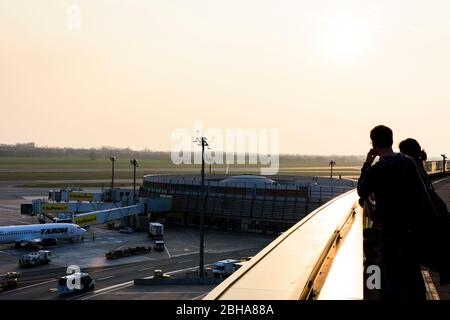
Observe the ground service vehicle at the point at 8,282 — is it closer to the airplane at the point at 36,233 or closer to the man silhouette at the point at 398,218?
the airplane at the point at 36,233

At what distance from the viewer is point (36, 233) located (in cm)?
5412

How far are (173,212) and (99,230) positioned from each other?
42.6 feet

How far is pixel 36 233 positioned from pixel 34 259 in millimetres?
10659

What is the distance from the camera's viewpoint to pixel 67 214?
228 feet

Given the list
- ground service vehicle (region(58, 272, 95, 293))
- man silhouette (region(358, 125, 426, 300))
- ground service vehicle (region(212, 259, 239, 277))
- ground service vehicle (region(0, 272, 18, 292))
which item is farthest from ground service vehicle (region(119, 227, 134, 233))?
man silhouette (region(358, 125, 426, 300))

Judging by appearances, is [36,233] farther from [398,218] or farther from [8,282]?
[398,218]

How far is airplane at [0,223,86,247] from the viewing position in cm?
5289

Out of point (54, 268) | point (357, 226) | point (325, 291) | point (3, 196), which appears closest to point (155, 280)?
point (54, 268)

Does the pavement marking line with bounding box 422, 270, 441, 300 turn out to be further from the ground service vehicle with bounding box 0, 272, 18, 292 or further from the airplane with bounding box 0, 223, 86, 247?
the airplane with bounding box 0, 223, 86, 247

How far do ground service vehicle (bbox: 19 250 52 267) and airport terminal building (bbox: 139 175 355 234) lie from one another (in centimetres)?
3034

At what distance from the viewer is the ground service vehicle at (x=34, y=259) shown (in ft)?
143

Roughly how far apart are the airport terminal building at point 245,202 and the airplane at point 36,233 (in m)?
21.4

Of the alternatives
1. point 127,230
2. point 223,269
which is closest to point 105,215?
point 127,230
